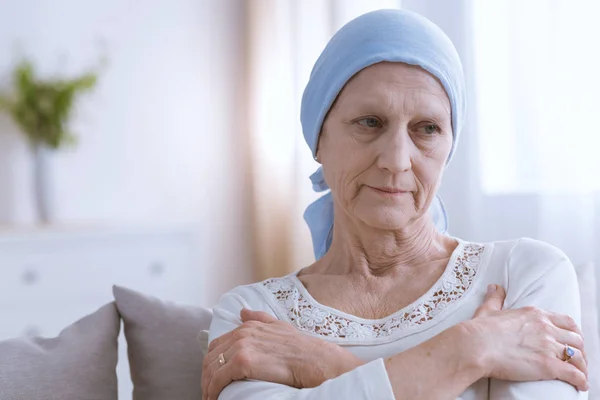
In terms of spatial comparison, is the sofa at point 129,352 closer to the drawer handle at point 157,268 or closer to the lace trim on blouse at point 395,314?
the lace trim on blouse at point 395,314

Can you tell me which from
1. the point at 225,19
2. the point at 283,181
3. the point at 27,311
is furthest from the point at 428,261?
the point at 225,19

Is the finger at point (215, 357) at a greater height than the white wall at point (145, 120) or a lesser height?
lesser

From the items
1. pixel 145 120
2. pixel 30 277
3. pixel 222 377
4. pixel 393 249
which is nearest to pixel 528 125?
pixel 393 249

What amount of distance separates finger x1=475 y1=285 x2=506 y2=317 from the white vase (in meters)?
2.68

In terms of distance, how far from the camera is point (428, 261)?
148 centimetres

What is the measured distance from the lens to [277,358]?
1283mm

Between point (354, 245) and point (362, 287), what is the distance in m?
0.10

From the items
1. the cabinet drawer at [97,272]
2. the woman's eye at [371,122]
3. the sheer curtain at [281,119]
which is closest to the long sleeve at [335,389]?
the woman's eye at [371,122]

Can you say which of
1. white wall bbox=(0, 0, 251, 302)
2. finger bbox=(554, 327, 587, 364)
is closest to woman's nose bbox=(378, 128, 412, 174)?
finger bbox=(554, 327, 587, 364)

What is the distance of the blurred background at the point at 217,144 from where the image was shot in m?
2.68

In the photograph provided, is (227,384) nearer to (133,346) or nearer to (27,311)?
(133,346)

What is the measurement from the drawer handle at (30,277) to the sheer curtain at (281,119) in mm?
1266

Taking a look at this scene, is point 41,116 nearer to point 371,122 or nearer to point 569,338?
point 371,122

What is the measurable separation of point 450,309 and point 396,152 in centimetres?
28
